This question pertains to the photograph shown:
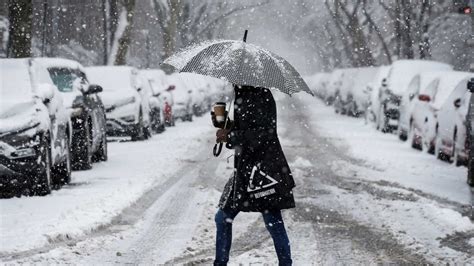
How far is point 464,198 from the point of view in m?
11.2

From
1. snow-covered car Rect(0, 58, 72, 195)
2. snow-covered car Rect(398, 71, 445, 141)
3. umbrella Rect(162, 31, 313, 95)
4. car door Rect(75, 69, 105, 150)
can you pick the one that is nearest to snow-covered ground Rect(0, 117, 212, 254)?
snow-covered car Rect(0, 58, 72, 195)

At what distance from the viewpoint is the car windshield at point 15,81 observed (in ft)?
35.1

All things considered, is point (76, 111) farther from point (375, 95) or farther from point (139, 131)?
point (375, 95)

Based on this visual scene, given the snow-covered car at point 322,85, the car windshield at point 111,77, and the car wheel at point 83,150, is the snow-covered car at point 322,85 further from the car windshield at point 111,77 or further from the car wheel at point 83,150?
the car wheel at point 83,150

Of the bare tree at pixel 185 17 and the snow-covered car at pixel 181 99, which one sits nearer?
the snow-covered car at pixel 181 99

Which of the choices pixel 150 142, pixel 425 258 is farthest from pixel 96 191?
pixel 150 142

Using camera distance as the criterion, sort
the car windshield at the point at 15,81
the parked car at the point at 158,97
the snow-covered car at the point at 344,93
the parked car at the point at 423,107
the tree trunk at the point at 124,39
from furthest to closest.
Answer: the snow-covered car at the point at 344,93 < the tree trunk at the point at 124,39 < the parked car at the point at 158,97 < the parked car at the point at 423,107 < the car windshield at the point at 15,81

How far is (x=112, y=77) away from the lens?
20.5 meters

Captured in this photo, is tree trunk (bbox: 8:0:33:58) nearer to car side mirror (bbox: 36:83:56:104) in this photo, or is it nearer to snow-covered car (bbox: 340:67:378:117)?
car side mirror (bbox: 36:83:56:104)

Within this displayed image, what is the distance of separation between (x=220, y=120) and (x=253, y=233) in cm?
280

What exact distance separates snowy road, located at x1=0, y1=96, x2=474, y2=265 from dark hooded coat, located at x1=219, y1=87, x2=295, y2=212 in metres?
1.52

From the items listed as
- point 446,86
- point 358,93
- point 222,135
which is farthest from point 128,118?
point 358,93

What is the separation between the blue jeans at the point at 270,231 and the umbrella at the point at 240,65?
2.86 feet

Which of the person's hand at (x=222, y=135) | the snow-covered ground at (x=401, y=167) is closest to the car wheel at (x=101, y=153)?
the snow-covered ground at (x=401, y=167)
